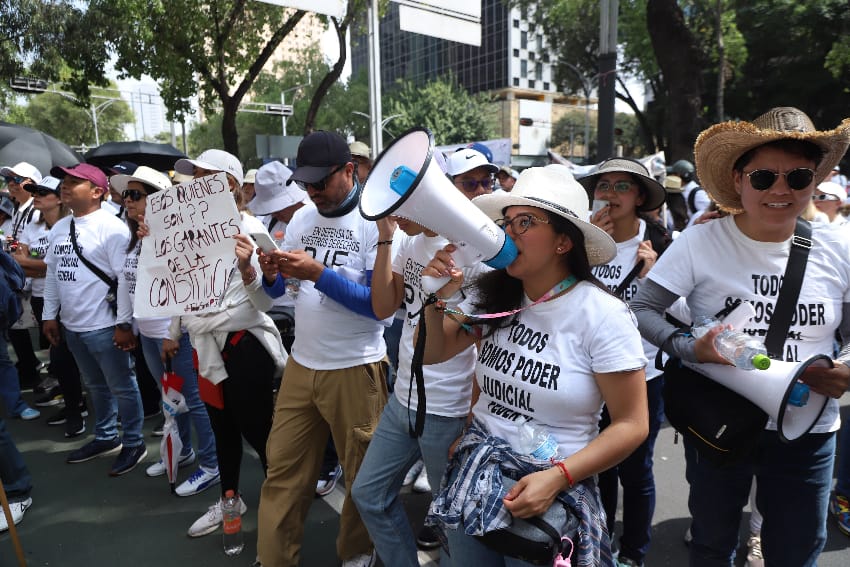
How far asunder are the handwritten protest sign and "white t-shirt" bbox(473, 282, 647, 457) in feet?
4.88

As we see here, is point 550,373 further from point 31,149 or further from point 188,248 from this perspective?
point 31,149

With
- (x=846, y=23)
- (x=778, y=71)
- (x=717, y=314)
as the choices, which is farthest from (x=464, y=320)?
(x=778, y=71)

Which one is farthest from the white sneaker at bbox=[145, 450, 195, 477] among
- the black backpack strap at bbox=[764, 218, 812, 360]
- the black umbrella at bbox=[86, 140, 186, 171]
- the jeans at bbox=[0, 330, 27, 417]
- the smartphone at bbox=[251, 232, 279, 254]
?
the black umbrella at bbox=[86, 140, 186, 171]

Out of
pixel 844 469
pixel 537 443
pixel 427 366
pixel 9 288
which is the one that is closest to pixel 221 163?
pixel 9 288

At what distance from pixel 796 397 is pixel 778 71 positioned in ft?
89.9

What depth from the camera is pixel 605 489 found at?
2787 mm

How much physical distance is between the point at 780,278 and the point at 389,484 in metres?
1.63

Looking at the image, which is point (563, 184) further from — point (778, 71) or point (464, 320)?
point (778, 71)

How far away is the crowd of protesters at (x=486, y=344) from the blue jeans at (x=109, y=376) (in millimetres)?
20

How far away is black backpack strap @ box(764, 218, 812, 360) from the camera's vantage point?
182cm

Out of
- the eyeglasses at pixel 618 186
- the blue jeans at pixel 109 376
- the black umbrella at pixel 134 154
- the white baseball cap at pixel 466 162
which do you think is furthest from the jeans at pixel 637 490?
the black umbrella at pixel 134 154

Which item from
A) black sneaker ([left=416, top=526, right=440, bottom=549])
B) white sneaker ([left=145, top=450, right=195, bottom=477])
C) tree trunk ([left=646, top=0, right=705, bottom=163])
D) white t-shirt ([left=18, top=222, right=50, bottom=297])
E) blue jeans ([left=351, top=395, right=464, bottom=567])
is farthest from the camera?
tree trunk ([left=646, top=0, right=705, bottom=163])

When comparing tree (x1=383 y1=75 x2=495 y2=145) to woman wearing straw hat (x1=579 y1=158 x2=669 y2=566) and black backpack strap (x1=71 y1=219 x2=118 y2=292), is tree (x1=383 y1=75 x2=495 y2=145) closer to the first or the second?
black backpack strap (x1=71 y1=219 x2=118 y2=292)

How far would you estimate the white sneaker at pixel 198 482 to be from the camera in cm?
369
